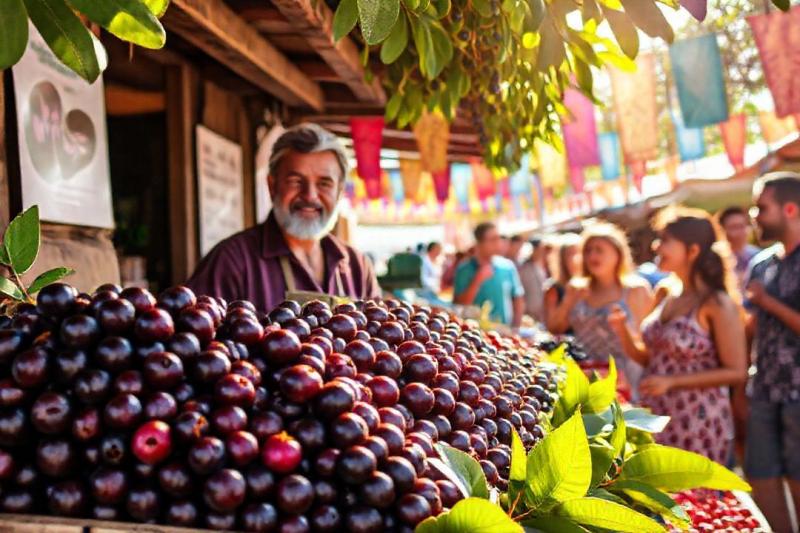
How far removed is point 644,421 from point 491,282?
4.65 metres

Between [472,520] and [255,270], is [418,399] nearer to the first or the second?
[472,520]

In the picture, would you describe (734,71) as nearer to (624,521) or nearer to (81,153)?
(81,153)

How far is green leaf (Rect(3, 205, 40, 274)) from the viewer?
1.16 meters

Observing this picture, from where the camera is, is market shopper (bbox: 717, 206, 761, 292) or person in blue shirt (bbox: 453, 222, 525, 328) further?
person in blue shirt (bbox: 453, 222, 525, 328)

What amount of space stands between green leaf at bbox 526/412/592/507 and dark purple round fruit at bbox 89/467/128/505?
57 centimetres

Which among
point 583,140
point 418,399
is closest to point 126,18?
point 418,399

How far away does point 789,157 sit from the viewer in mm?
8805

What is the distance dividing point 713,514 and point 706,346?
63.5 inches

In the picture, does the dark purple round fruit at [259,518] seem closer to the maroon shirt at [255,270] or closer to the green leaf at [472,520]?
the green leaf at [472,520]

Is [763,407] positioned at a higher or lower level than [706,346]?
lower

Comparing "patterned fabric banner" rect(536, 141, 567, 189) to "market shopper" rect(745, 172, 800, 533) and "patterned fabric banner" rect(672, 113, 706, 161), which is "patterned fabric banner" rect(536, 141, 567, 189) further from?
"market shopper" rect(745, 172, 800, 533)

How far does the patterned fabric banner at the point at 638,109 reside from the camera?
621 cm

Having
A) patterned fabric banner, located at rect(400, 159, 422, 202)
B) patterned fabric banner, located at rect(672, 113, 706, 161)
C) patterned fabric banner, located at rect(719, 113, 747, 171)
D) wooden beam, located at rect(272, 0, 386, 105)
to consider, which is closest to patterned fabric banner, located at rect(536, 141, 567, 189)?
patterned fabric banner, located at rect(672, 113, 706, 161)

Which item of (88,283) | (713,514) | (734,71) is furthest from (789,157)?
(88,283)
